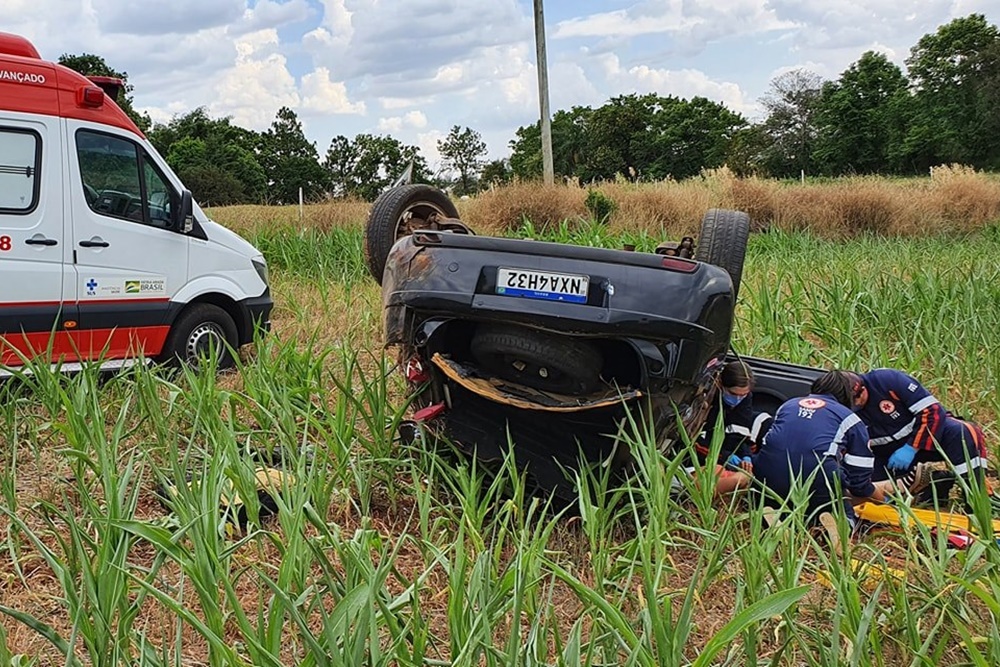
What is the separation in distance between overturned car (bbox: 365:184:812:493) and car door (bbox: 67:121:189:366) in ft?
11.0

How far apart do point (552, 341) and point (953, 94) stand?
176 feet

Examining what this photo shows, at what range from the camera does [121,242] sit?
5949 mm

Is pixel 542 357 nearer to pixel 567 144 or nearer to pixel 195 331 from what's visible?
pixel 195 331

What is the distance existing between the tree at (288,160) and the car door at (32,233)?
5213 centimetres

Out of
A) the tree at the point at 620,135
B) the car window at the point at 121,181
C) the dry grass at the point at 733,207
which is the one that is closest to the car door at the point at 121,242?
the car window at the point at 121,181

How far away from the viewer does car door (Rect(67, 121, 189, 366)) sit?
5.78 metres

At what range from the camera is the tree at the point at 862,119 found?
50812 millimetres

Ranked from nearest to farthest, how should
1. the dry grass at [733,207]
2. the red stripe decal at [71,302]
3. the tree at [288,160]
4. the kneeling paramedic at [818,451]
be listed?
the kneeling paramedic at [818,451], the red stripe decal at [71,302], the dry grass at [733,207], the tree at [288,160]

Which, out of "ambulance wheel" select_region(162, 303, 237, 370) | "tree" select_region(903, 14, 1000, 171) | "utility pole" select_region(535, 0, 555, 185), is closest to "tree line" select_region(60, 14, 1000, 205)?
"tree" select_region(903, 14, 1000, 171)

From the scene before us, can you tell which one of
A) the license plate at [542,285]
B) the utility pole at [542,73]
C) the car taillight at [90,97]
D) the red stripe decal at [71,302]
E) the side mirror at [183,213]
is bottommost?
the red stripe decal at [71,302]

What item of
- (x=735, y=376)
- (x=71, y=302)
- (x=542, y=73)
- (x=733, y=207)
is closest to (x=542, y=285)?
(x=735, y=376)

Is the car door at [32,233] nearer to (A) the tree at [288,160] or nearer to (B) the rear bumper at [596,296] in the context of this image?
(B) the rear bumper at [596,296]

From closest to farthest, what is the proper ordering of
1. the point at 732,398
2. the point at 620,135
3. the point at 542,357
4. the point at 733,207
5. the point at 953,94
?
the point at 542,357
the point at 732,398
the point at 733,207
the point at 953,94
the point at 620,135

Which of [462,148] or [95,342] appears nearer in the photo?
[95,342]
